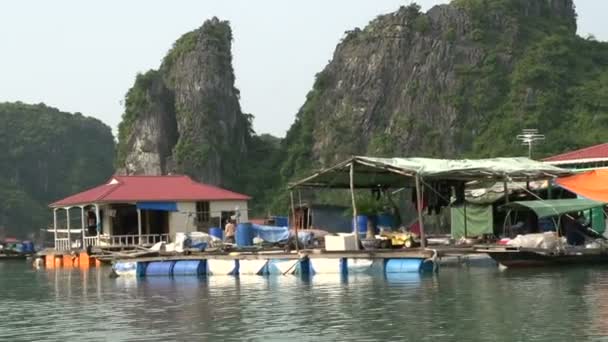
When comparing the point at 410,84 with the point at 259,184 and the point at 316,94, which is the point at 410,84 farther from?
the point at 259,184

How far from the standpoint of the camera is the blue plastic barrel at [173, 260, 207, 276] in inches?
1144

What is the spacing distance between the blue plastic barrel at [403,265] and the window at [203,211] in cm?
2190

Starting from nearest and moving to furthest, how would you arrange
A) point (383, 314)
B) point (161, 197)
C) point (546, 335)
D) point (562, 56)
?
point (546, 335), point (383, 314), point (161, 197), point (562, 56)

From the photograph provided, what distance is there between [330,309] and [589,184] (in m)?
14.1

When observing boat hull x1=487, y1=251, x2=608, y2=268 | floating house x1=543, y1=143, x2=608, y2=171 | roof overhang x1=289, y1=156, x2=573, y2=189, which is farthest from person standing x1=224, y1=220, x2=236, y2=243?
floating house x1=543, y1=143, x2=608, y2=171

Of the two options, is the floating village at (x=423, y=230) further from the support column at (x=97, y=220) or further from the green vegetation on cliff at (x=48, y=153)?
the green vegetation on cliff at (x=48, y=153)

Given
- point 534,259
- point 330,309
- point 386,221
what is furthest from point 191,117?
point 330,309

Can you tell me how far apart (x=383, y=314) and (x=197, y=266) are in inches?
495

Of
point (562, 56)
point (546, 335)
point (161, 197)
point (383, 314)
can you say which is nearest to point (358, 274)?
point (383, 314)

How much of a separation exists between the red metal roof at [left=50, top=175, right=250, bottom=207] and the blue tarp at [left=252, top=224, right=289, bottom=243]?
11095 millimetres

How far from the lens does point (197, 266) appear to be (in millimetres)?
29078

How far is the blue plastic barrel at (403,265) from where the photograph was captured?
24.8 meters

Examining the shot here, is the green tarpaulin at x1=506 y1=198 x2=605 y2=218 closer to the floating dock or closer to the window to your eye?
the floating dock

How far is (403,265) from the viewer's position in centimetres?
2503
